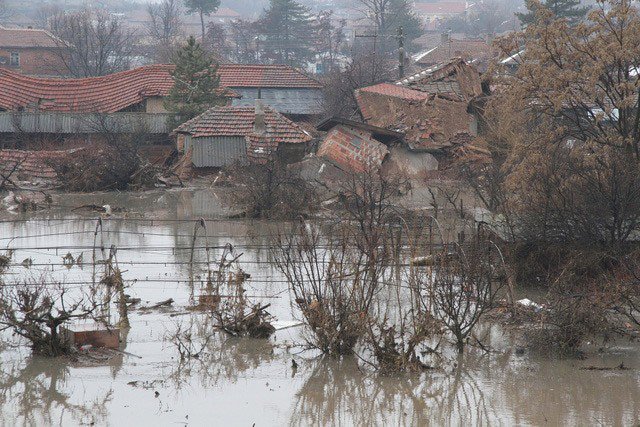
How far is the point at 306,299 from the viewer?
12172 millimetres

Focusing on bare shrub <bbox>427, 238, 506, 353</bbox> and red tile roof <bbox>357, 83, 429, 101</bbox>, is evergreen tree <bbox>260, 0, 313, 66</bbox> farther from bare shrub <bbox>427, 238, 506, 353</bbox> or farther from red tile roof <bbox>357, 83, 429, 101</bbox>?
bare shrub <bbox>427, 238, 506, 353</bbox>

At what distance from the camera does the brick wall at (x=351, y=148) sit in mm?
31000

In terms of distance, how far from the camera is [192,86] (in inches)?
1497

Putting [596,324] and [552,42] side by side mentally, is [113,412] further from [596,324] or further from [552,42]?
[552,42]

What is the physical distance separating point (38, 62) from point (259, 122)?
4255 cm

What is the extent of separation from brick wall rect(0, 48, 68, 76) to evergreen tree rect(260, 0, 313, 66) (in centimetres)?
2530

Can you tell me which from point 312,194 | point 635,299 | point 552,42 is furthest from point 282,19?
point 635,299

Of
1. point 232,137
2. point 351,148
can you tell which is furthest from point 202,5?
point 351,148

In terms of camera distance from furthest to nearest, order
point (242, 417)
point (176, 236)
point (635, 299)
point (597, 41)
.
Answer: point (176, 236) → point (597, 41) → point (635, 299) → point (242, 417)

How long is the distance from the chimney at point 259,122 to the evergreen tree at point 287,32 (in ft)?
188

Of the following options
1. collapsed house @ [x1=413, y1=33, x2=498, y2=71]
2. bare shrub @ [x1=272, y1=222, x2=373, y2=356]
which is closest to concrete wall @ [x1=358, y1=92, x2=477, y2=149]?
bare shrub @ [x1=272, y1=222, x2=373, y2=356]

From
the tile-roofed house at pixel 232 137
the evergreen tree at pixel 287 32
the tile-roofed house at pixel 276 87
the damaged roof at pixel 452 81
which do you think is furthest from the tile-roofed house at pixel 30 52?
the damaged roof at pixel 452 81

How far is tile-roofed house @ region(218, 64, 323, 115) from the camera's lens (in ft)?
153

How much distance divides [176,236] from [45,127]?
54.0 feet
